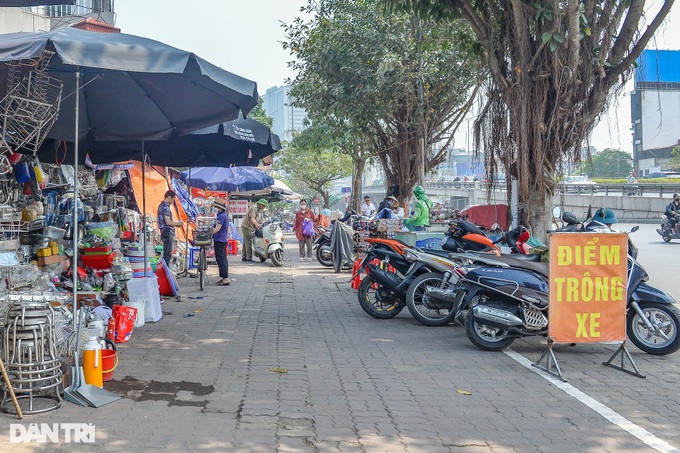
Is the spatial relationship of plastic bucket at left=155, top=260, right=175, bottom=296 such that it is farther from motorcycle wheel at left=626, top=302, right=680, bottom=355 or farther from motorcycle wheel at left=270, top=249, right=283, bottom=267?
motorcycle wheel at left=270, top=249, right=283, bottom=267

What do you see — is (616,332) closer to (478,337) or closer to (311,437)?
(478,337)

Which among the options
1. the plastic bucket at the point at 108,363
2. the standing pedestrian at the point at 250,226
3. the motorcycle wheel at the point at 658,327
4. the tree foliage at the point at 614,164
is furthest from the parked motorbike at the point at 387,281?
the tree foliage at the point at 614,164

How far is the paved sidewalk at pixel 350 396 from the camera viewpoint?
455 cm

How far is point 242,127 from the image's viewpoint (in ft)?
32.9

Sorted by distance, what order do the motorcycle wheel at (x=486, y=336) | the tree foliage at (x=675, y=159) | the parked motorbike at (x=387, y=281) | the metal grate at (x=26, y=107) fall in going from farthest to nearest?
the tree foliage at (x=675, y=159) < the parked motorbike at (x=387, y=281) < the motorcycle wheel at (x=486, y=336) < the metal grate at (x=26, y=107)

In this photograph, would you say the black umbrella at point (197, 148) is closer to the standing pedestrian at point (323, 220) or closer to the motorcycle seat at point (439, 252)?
the motorcycle seat at point (439, 252)

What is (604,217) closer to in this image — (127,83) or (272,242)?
(127,83)

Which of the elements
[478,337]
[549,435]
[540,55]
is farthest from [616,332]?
[540,55]

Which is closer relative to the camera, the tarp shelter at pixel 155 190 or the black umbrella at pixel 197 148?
the black umbrella at pixel 197 148

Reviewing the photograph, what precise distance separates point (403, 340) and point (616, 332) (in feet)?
8.32

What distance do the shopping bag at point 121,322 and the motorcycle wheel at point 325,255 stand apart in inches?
421

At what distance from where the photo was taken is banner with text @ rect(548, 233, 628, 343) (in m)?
6.35

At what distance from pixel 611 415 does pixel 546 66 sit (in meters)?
5.60

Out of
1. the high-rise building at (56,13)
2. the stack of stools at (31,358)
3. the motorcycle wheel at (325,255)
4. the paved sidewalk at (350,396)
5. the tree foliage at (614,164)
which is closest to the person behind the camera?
the paved sidewalk at (350,396)
